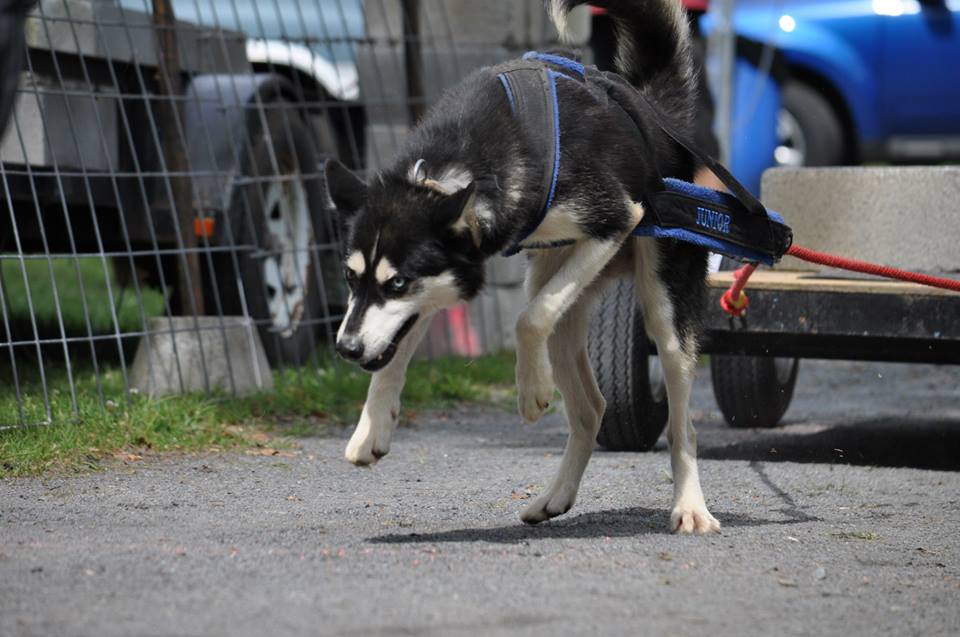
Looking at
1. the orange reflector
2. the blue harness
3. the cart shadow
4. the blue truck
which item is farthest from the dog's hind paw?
the blue truck

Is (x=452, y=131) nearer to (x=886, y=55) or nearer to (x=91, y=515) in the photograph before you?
(x=91, y=515)

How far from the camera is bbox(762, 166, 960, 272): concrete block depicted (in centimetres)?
539

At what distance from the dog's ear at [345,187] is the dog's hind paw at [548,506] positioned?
1.01 metres

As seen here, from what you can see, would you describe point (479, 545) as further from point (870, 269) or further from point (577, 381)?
point (870, 269)

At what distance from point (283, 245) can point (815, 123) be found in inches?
292

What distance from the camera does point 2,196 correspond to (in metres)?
5.64

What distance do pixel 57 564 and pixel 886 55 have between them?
11117mm

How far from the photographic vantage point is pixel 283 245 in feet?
23.3

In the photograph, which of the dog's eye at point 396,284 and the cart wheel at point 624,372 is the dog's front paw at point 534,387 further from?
the cart wheel at point 624,372

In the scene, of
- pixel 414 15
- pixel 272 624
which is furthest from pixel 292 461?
pixel 414 15

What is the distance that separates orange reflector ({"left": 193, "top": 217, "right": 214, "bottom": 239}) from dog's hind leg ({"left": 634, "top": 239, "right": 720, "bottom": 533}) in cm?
274

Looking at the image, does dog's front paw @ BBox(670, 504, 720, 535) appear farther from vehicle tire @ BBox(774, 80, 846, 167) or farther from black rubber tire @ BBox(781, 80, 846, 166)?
black rubber tire @ BBox(781, 80, 846, 166)

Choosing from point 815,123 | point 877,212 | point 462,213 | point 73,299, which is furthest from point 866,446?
point 815,123

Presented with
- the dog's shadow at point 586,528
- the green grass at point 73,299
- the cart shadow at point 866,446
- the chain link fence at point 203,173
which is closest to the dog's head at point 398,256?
the dog's shadow at point 586,528
